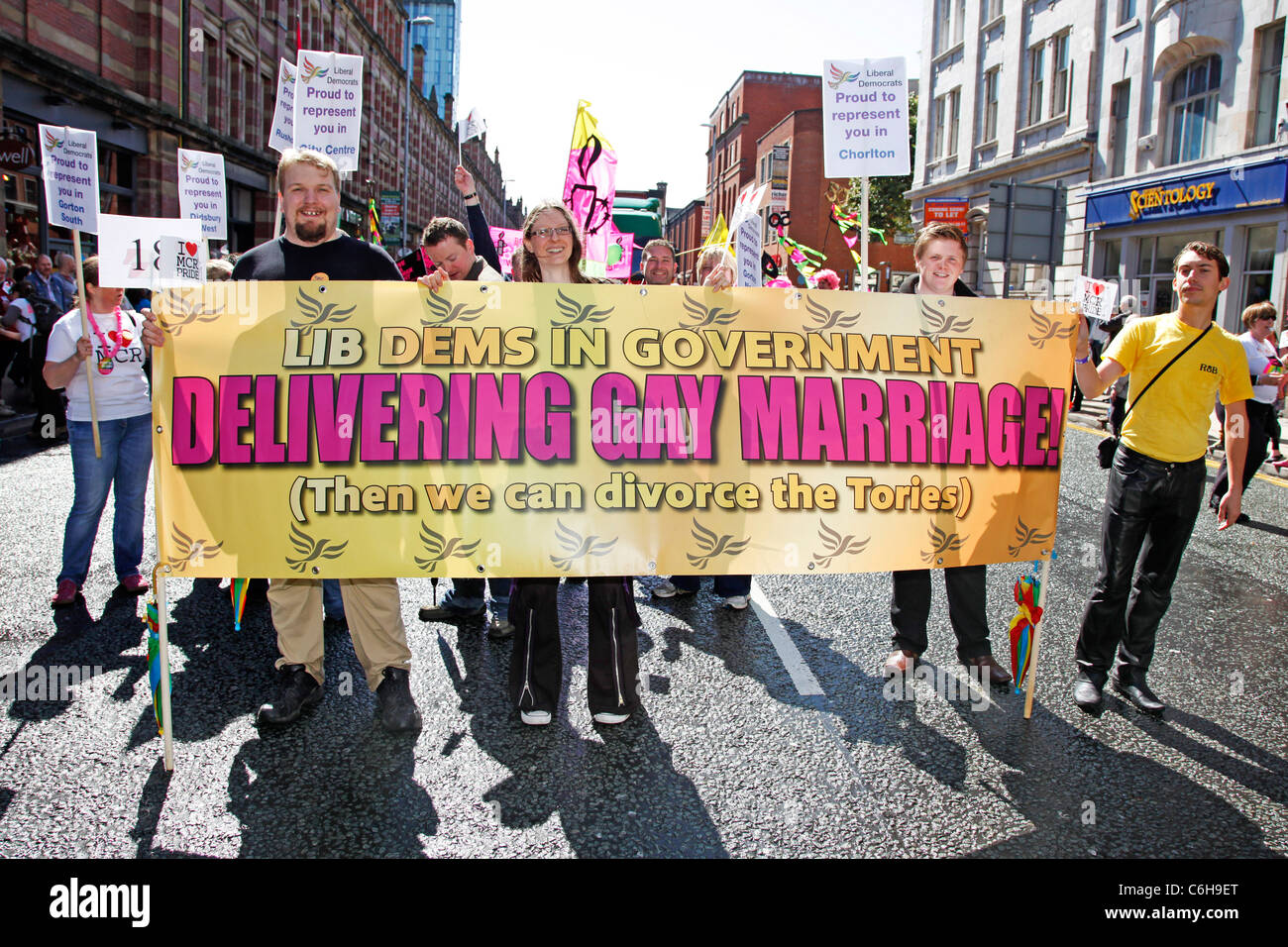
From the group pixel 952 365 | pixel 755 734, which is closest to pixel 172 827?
pixel 755 734

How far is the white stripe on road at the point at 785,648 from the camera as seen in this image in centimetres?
431

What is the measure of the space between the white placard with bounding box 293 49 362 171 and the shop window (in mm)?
18422

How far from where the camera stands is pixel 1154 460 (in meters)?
4.07

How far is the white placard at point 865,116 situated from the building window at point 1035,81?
2475cm

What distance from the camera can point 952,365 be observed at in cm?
379

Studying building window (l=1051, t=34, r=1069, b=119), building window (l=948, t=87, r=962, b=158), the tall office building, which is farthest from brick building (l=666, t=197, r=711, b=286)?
building window (l=1051, t=34, r=1069, b=119)

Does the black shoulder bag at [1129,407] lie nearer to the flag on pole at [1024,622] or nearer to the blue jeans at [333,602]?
the flag on pole at [1024,622]

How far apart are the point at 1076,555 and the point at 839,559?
4051 millimetres

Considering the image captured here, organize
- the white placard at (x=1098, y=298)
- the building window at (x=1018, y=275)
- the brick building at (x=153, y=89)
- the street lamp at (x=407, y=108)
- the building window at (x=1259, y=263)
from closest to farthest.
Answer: the white placard at (x=1098, y=298) < the brick building at (x=153, y=89) < the building window at (x=1259, y=263) < the building window at (x=1018, y=275) < the street lamp at (x=407, y=108)

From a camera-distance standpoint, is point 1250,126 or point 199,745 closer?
point 199,745

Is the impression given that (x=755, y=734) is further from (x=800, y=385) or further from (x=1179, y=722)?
(x=1179, y=722)

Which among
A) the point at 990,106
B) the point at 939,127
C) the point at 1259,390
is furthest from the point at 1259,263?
the point at 939,127

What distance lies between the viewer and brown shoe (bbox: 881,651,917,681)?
4.43 meters

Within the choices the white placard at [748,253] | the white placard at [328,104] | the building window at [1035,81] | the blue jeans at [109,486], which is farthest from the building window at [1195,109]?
the blue jeans at [109,486]
